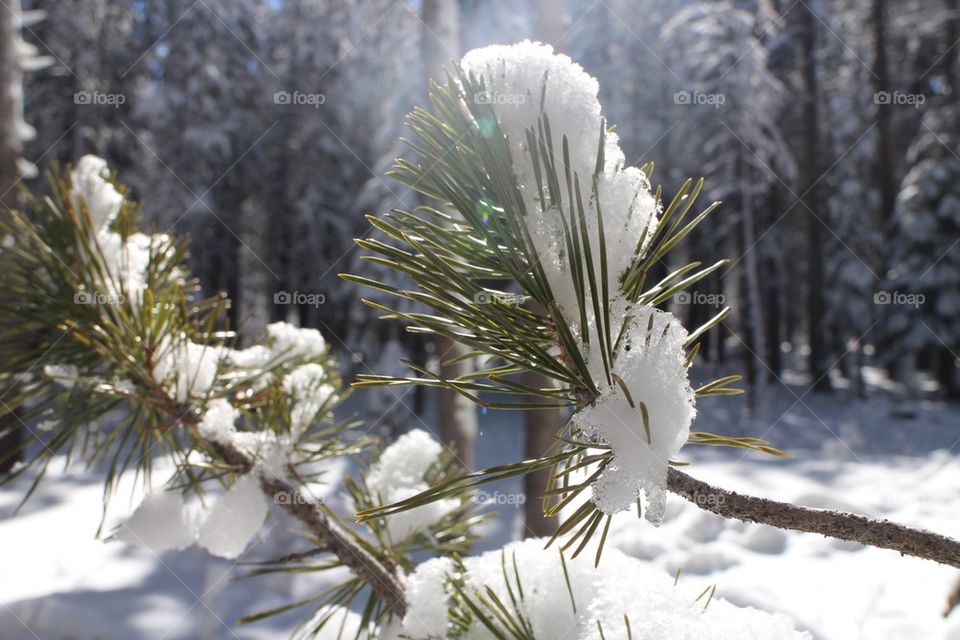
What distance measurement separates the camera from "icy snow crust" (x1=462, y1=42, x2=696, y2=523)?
2.59ft

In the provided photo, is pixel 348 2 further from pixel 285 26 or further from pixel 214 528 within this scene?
pixel 214 528

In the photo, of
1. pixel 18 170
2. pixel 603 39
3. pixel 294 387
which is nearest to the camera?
pixel 294 387

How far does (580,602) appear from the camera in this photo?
1.08m

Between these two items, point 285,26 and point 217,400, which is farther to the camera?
point 285,26

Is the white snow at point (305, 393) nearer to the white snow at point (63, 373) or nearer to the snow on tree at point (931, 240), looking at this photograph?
the white snow at point (63, 373)

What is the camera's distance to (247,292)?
87.9 ft

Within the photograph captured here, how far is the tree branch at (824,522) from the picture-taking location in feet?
2.25

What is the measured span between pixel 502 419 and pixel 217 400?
52.2 ft

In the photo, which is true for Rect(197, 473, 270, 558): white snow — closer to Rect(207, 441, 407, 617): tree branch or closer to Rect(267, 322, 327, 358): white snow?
Rect(207, 441, 407, 617): tree branch

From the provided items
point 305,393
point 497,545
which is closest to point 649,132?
point 497,545

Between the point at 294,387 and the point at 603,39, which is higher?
the point at 603,39

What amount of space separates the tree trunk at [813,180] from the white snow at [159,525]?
20470mm

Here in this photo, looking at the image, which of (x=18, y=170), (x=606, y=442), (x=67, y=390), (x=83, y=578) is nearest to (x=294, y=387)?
(x=67, y=390)

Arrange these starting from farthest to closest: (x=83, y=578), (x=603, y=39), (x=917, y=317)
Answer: (x=603, y=39) → (x=917, y=317) → (x=83, y=578)
